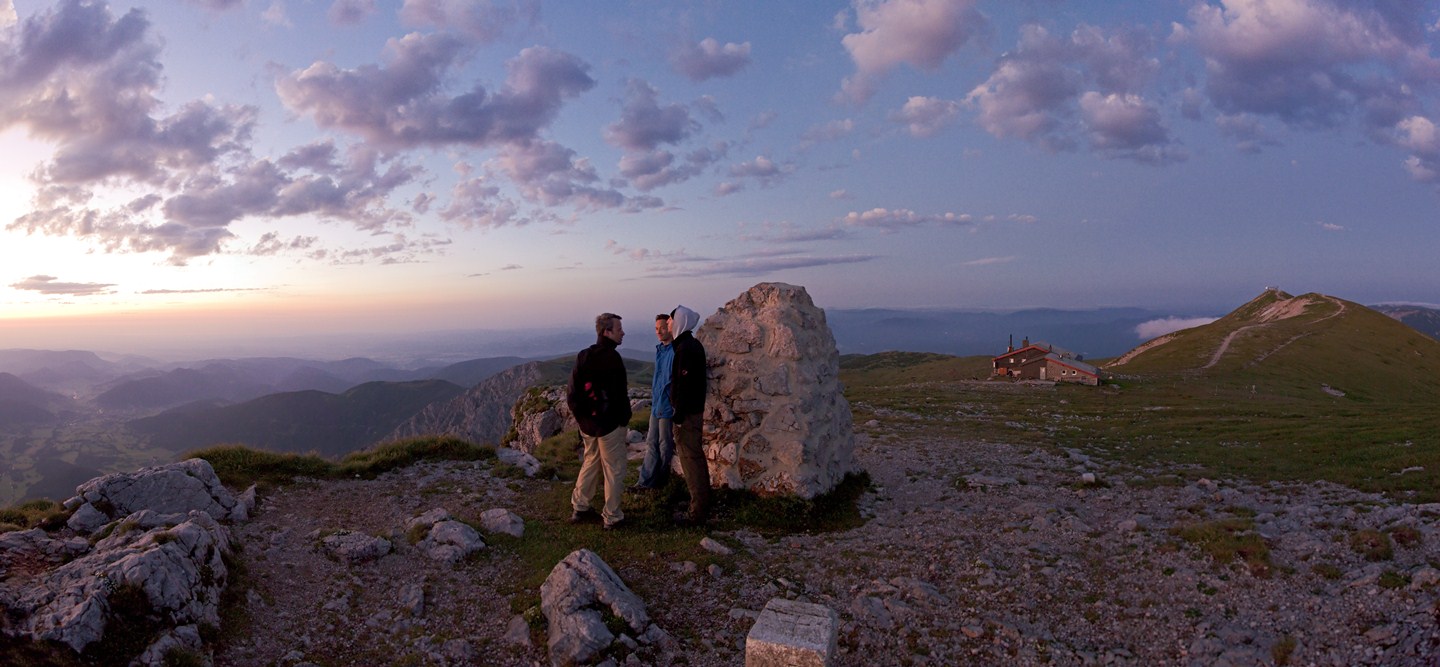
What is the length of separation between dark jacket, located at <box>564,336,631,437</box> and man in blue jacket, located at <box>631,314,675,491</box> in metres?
1.25

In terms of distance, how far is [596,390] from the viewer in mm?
12258

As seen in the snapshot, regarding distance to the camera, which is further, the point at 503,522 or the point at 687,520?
the point at 687,520

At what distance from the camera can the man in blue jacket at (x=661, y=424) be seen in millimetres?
13422

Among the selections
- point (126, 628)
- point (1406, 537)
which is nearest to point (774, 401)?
point (1406, 537)

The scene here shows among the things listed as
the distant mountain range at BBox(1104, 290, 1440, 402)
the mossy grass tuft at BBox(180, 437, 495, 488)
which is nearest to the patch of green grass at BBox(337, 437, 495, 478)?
the mossy grass tuft at BBox(180, 437, 495, 488)

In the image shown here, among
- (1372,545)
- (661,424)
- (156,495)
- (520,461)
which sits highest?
(661,424)

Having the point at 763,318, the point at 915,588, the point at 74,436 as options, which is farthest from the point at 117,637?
the point at 74,436

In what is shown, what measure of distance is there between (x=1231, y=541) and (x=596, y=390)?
11249 mm

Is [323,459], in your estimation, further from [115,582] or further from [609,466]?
[115,582]

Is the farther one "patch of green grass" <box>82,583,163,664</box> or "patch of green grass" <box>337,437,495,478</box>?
"patch of green grass" <box>337,437,495,478</box>

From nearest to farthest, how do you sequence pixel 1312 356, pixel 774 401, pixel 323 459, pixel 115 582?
pixel 115 582 → pixel 774 401 → pixel 323 459 → pixel 1312 356

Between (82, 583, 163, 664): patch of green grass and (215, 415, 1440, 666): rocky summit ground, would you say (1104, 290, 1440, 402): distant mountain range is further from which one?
(82, 583, 163, 664): patch of green grass

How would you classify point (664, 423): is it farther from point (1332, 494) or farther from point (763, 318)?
point (1332, 494)

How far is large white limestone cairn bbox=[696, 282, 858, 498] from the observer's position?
14.0 meters
